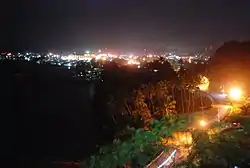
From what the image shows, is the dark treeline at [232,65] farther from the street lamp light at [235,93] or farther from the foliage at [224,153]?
the foliage at [224,153]

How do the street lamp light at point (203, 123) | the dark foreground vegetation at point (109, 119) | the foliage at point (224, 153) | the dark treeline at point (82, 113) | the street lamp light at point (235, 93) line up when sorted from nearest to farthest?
the foliage at point (224, 153), the dark foreground vegetation at point (109, 119), the street lamp light at point (203, 123), the street lamp light at point (235, 93), the dark treeline at point (82, 113)

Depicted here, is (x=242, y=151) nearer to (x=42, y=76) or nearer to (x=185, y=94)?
(x=185, y=94)

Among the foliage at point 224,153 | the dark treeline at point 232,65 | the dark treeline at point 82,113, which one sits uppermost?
the dark treeline at point 232,65

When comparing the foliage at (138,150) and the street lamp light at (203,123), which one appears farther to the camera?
the street lamp light at (203,123)

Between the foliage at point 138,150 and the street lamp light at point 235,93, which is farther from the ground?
the street lamp light at point 235,93

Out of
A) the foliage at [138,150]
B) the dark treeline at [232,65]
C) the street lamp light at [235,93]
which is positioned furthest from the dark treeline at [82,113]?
the foliage at [138,150]

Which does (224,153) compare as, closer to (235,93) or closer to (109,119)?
(235,93)

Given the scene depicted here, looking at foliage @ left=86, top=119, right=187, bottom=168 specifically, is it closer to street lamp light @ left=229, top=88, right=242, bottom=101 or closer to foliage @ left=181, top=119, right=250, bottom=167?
foliage @ left=181, top=119, right=250, bottom=167

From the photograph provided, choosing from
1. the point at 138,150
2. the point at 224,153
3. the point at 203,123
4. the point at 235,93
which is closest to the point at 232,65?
the point at 235,93

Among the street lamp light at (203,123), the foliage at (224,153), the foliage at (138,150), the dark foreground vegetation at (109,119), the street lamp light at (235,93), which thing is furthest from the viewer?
the street lamp light at (235,93)

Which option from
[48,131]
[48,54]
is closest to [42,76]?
[48,131]

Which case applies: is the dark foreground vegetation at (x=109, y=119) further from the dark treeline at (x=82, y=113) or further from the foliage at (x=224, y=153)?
the foliage at (x=224, y=153)

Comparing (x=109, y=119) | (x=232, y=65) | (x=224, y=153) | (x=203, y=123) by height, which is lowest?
(x=109, y=119)
